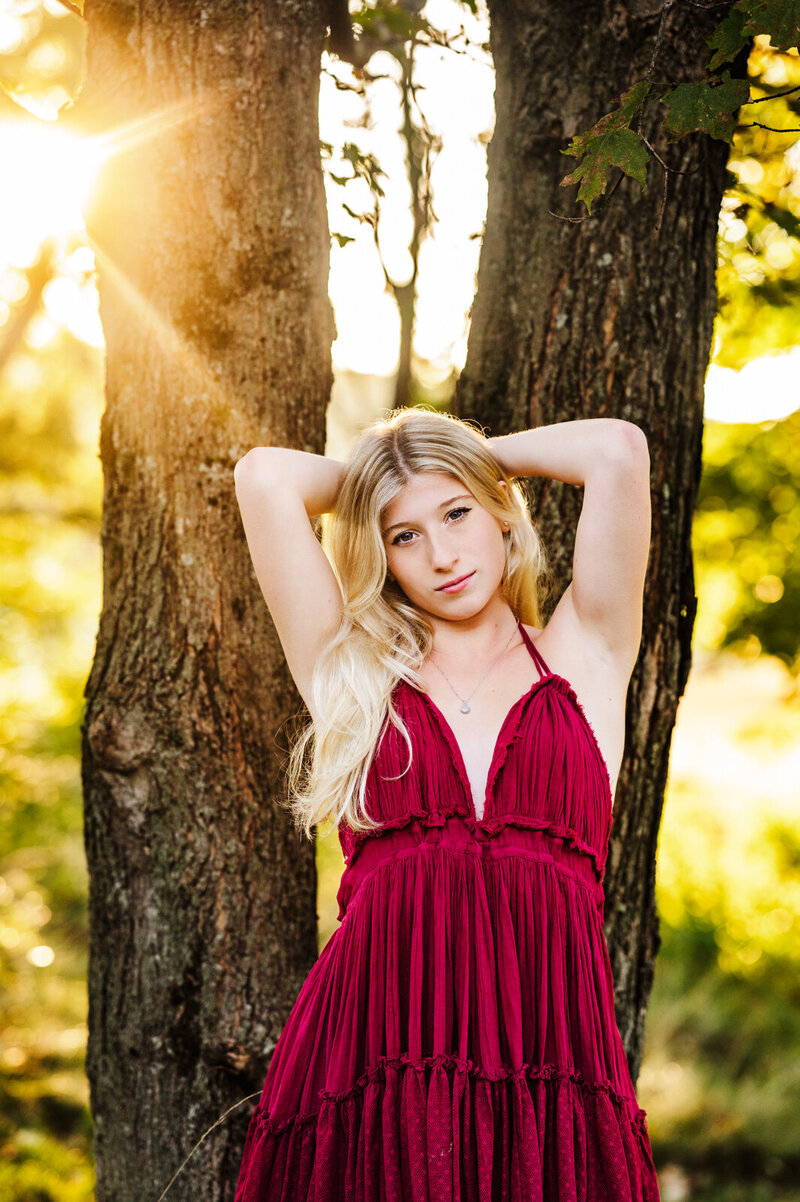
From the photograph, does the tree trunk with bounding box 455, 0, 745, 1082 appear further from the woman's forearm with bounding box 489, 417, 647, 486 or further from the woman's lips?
the woman's lips

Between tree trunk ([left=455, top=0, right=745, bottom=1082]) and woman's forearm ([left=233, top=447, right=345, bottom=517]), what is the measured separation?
0.61m

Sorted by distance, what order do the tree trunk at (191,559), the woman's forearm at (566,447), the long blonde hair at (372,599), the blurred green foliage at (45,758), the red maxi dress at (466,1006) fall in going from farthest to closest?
the blurred green foliage at (45,758) < the tree trunk at (191,559) < the woman's forearm at (566,447) < the long blonde hair at (372,599) < the red maxi dress at (466,1006)

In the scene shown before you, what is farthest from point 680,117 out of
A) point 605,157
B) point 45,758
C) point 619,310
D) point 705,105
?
point 45,758

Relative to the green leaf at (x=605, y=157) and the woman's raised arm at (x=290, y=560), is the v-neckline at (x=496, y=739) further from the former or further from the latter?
the green leaf at (x=605, y=157)

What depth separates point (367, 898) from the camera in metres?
2.05

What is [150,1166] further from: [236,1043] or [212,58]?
[212,58]

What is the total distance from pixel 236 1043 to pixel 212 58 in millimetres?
2488

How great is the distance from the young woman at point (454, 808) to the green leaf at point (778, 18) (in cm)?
78

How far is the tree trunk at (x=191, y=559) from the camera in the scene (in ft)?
8.34

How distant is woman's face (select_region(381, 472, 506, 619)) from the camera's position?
2203 mm

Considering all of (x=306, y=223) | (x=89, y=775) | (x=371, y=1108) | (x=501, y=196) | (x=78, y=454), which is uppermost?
(x=78, y=454)

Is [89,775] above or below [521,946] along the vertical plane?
above

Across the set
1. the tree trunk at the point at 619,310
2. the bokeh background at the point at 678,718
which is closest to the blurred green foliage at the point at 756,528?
the bokeh background at the point at 678,718

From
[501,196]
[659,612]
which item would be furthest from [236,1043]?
[501,196]
